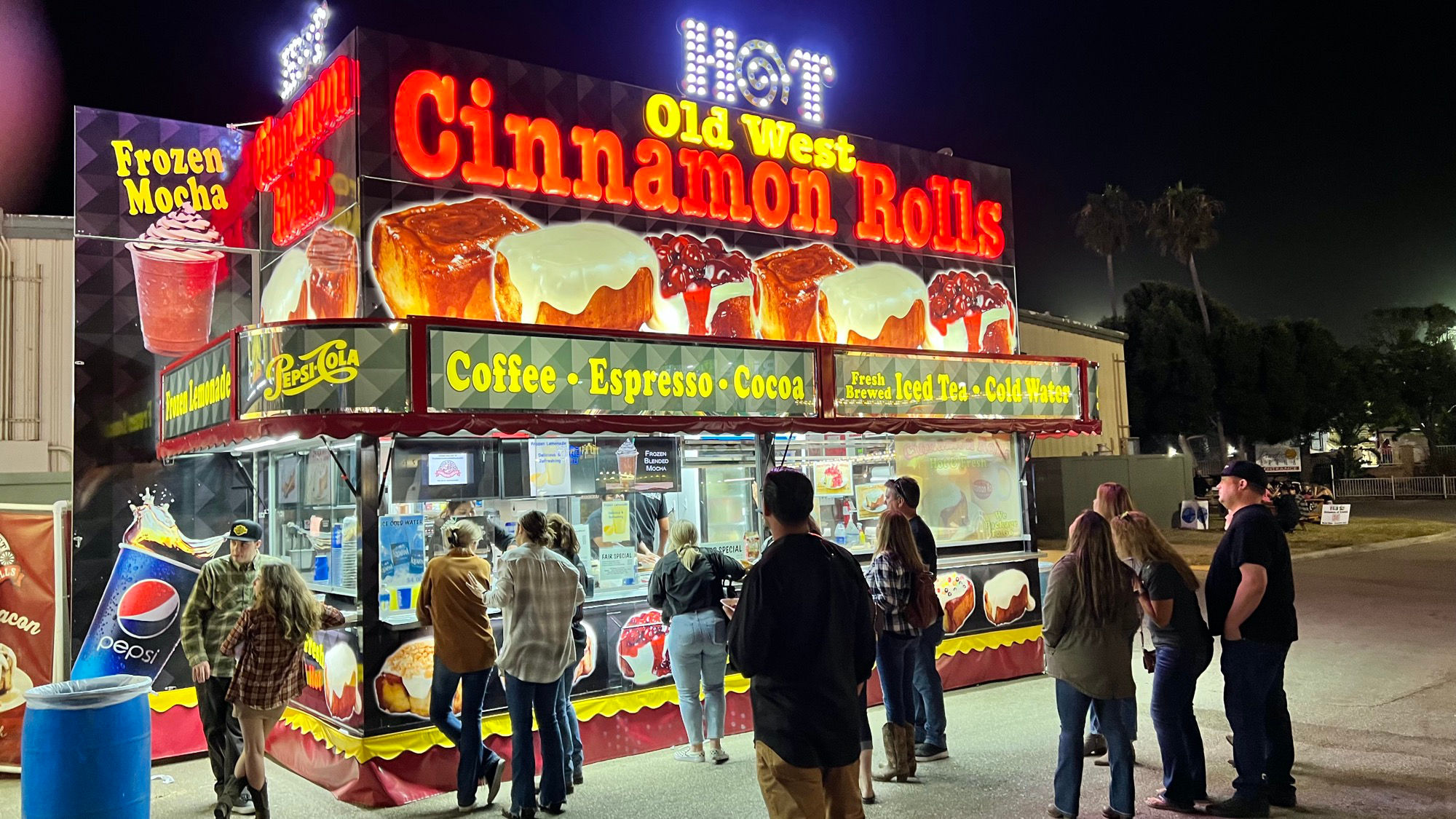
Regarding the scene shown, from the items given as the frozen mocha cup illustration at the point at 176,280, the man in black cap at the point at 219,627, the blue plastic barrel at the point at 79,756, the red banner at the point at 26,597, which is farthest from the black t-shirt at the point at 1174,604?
the red banner at the point at 26,597

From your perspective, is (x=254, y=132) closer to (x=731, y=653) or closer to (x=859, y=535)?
(x=859, y=535)

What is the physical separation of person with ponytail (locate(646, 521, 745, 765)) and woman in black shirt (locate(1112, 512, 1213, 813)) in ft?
9.54

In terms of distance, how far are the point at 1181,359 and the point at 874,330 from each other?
3756 cm

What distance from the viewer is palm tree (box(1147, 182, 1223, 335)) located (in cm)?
5653

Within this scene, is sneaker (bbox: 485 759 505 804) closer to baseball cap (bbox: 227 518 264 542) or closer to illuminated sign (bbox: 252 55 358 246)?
baseball cap (bbox: 227 518 264 542)

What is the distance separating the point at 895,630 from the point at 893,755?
823 mm

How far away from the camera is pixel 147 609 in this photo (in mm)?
8672

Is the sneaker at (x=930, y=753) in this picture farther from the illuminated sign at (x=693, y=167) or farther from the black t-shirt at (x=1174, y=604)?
the illuminated sign at (x=693, y=167)

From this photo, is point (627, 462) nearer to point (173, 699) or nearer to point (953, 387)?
point (953, 387)

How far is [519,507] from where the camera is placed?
8.96 meters

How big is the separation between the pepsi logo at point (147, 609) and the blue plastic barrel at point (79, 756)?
339 cm

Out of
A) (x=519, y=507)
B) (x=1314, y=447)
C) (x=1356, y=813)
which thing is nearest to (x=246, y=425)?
(x=519, y=507)

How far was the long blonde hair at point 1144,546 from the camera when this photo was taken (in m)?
6.04

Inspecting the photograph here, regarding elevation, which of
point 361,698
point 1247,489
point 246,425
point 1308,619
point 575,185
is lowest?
point 1308,619
